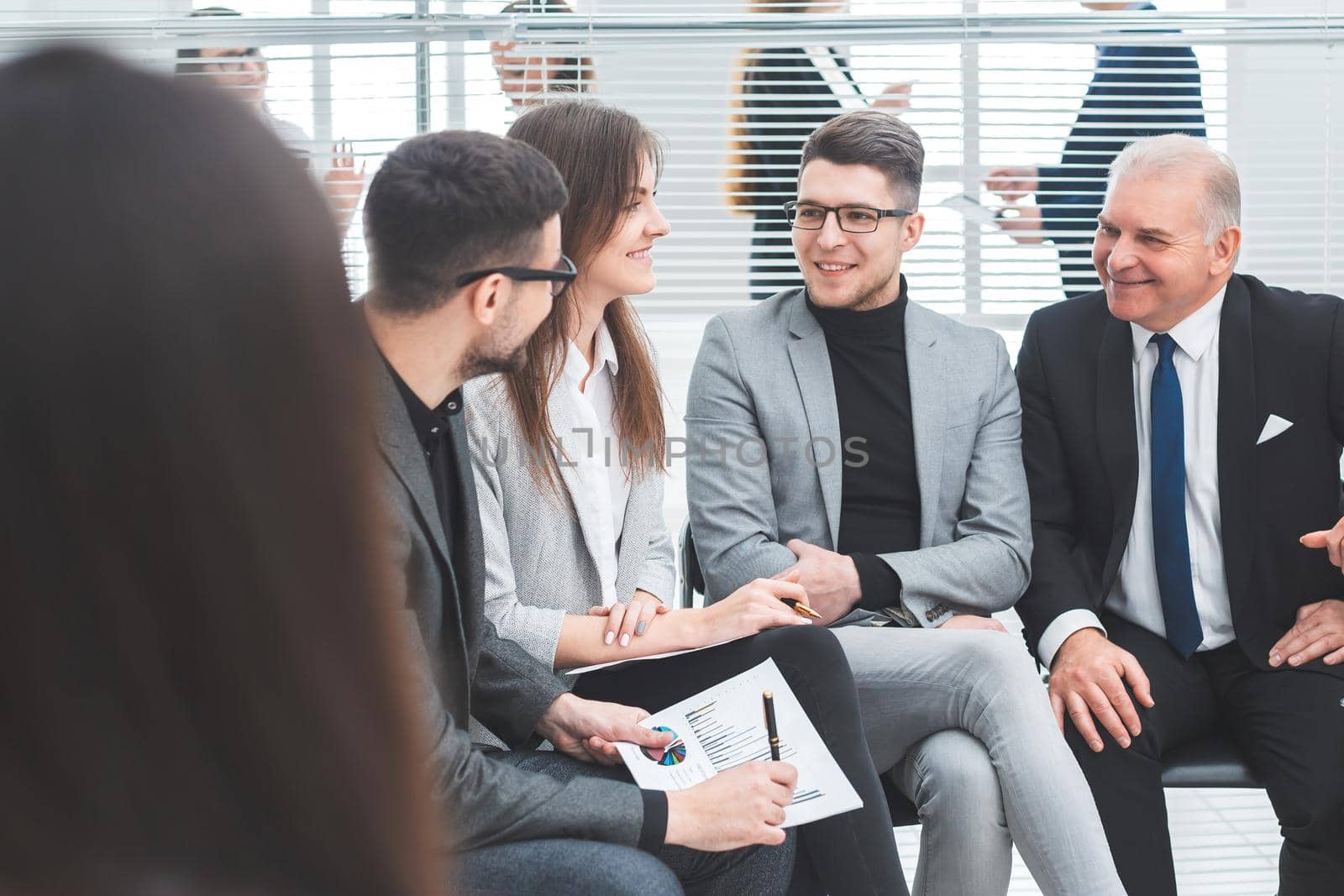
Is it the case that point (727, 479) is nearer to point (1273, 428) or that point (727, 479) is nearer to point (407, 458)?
point (407, 458)

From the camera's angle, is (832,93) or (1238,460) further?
(832,93)

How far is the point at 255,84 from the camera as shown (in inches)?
132

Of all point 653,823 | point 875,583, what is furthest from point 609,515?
point 653,823

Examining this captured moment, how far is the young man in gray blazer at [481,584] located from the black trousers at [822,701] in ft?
0.27

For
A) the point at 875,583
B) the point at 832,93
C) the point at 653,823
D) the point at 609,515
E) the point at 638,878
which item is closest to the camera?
the point at 638,878

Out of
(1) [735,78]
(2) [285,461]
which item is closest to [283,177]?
(2) [285,461]

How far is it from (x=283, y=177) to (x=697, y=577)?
219 centimetres

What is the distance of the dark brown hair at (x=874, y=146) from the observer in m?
2.58

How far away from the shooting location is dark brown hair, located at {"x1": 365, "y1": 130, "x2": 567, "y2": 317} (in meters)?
1.67

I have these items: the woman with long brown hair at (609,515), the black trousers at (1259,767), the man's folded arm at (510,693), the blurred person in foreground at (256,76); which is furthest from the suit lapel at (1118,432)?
the blurred person in foreground at (256,76)

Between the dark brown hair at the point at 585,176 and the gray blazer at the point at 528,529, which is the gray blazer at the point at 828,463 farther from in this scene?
the gray blazer at the point at 528,529

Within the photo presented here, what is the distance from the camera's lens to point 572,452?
2186mm

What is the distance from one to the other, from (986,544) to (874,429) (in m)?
0.33

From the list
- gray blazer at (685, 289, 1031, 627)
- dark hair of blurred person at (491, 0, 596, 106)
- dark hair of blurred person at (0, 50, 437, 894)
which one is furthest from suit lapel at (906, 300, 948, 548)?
dark hair of blurred person at (0, 50, 437, 894)
